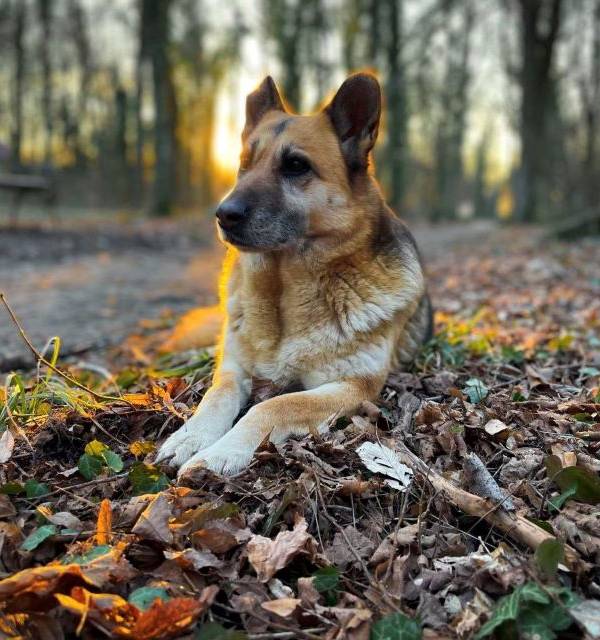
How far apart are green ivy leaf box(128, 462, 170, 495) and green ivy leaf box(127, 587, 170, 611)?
591mm

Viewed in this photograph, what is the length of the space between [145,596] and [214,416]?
3.82 feet

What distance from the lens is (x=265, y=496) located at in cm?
242

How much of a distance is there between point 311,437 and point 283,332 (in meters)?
0.81

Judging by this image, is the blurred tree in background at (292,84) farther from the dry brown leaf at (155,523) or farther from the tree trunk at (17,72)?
the dry brown leaf at (155,523)

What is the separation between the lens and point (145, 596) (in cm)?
188

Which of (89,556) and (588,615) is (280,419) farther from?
(588,615)

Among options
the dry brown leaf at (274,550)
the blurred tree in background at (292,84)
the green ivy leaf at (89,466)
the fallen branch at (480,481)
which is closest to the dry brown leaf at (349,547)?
the dry brown leaf at (274,550)

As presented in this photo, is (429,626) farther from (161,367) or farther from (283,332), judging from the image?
(161,367)

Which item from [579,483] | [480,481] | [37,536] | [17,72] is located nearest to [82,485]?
[37,536]

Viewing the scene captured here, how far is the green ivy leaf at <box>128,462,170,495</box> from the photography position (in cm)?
248

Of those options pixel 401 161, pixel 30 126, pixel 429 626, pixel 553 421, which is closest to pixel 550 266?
pixel 553 421

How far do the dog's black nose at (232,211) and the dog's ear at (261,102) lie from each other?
986 millimetres

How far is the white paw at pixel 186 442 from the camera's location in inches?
106

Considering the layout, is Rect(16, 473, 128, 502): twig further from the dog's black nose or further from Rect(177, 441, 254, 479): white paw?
the dog's black nose
